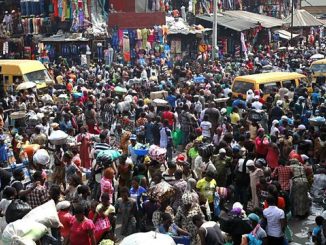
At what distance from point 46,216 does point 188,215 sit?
195 cm

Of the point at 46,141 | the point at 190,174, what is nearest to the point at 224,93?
the point at 46,141

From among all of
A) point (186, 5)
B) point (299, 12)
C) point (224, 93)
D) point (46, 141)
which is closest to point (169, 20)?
point (186, 5)

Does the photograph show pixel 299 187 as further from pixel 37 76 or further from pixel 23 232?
pixel 37 76

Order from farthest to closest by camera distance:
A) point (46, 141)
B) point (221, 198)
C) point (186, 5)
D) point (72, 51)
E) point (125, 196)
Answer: point (186, 5) → point (72, 51) → point (46, 141) → point (221, 198) → point (125, 196)

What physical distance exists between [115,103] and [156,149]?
6.33 m

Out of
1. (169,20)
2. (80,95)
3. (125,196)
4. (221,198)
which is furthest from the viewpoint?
(169,20)

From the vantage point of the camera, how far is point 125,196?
30.1ft

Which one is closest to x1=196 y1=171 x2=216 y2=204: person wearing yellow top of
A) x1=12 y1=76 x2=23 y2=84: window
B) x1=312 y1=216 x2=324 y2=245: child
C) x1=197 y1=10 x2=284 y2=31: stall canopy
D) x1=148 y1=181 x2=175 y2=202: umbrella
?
x1=148 y1=181 x2=175 y2=202: umbrella

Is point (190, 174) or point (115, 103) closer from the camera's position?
point (190, 174)

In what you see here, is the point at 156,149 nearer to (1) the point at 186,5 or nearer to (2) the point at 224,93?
(2) the point at 224,93

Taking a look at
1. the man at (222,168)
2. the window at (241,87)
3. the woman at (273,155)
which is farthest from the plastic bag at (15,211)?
the window at (241,87)

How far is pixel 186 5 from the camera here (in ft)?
115

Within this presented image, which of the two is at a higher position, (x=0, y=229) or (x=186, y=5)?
(x=186, y=5)

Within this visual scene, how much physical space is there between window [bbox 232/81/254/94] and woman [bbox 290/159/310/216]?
729 centimetres
